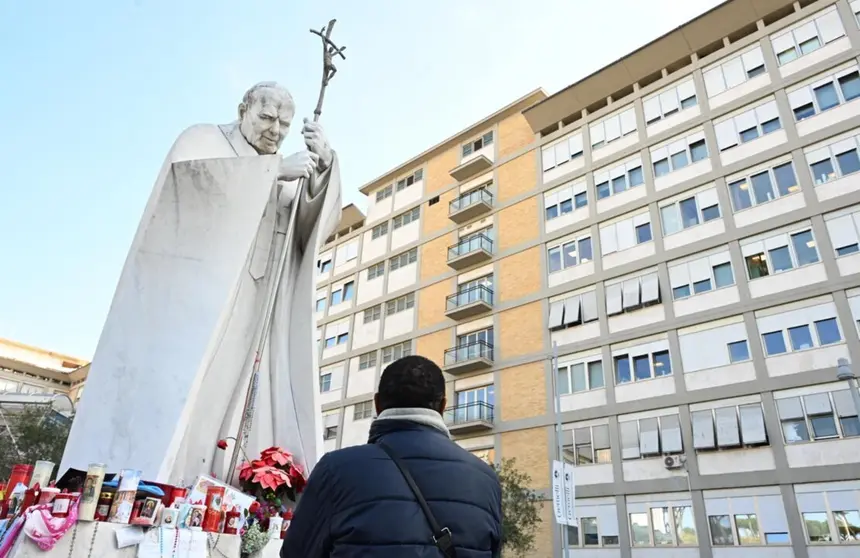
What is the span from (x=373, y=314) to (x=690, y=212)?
1731 cm

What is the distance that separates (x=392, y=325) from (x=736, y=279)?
16907 mm

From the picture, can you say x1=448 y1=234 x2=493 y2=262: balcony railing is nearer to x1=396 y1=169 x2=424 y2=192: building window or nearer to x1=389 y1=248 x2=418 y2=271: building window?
x1=389 y1=248 x2=418 y2=271: building window

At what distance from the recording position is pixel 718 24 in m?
25.2

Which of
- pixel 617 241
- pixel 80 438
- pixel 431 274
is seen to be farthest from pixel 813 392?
pixel 80 438

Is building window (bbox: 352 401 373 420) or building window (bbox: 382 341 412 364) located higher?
building window (bbox: 382 341 412 364)

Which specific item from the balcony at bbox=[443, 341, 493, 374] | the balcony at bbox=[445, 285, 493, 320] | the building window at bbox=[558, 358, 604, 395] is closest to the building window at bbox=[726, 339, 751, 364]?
the building window at bbox=[558, 358, 604, 395]

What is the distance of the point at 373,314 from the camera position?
34625 mm

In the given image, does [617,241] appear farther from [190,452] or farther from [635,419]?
[190,452]

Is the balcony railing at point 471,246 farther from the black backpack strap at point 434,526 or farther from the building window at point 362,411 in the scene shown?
the black backpack strap at point 434,526

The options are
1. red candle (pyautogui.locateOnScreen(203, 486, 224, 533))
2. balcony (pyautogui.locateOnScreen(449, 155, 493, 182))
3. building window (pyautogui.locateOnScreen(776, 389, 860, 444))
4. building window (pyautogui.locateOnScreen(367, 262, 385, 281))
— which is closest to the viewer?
red candle (pyautogui.locateOnScreen(203, 486, 224, 533))

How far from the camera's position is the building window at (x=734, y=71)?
79.3ft

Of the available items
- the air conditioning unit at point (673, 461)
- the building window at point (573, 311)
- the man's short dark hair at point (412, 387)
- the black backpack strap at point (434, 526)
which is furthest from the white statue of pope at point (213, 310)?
the building window at point (573, 311)

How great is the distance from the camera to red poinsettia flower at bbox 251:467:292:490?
416 centimetres

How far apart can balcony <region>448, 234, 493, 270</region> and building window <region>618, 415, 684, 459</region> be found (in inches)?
411
